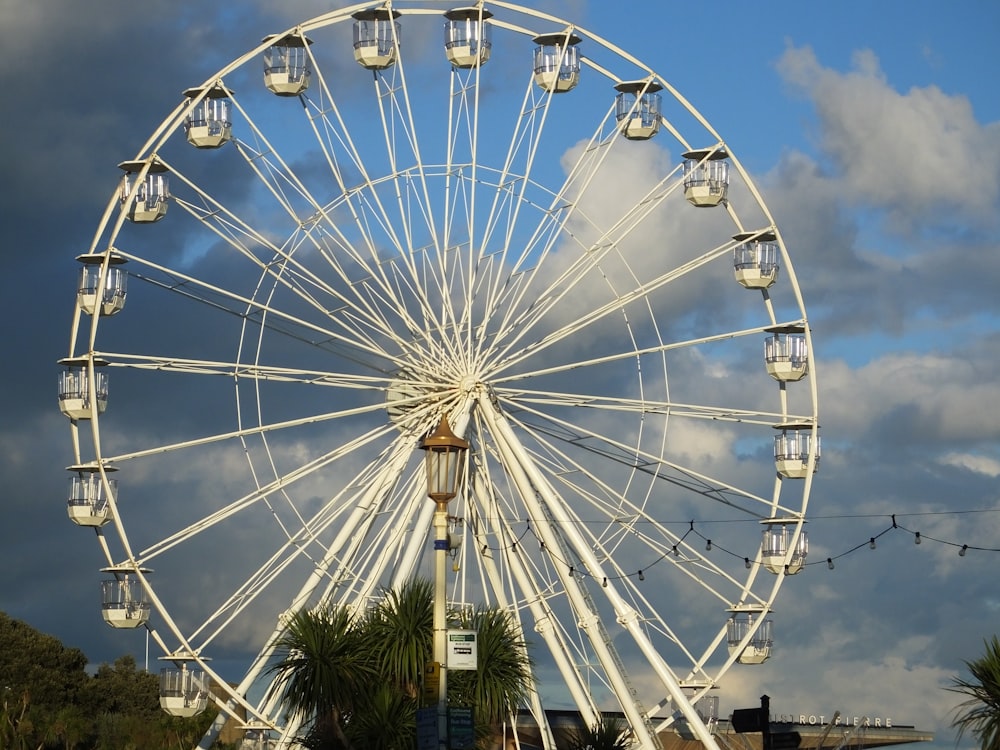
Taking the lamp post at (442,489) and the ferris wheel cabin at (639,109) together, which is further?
the ferris wheel cabin at (639,109)

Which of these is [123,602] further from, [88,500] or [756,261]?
[756,261]

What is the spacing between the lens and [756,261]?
139 ft

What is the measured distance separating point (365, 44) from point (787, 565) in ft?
50.9

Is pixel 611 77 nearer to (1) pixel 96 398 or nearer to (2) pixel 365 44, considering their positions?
(2) pixel 365 44

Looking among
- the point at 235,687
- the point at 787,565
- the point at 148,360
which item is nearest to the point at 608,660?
the point at 787,565

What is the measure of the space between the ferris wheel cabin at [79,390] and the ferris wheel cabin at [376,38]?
30.5 ft

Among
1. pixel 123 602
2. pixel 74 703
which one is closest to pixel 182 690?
pixel 123 602

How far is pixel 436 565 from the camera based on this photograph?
Answer: 24.4 meters

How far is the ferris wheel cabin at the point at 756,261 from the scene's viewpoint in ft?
139

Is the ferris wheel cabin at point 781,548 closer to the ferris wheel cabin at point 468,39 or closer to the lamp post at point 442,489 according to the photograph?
the ferris wheel cabin at point 468,39

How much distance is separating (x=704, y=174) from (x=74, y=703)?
2094 inches

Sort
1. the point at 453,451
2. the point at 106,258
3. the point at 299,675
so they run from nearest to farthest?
the point at 453,451 → the point at 299,675 → the point at 106,258

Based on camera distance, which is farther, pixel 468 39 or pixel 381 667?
pixel 468 39

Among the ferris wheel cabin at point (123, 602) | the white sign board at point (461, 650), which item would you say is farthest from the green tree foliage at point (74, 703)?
the white sign board at point (461, 650)
